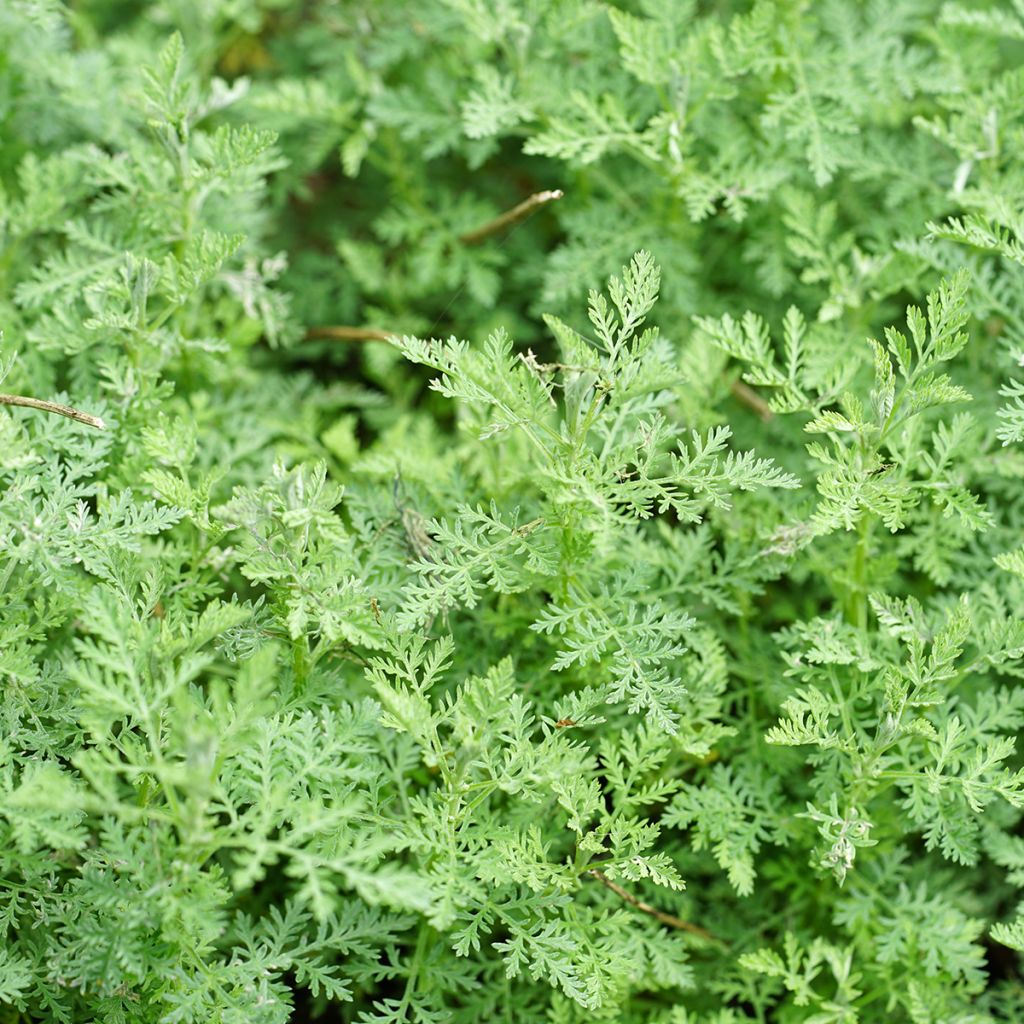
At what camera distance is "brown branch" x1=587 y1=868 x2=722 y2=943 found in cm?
213

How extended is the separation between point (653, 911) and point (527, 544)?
0.82 meters

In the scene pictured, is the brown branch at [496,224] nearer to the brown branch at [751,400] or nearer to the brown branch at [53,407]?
the brown branch at [751,400]

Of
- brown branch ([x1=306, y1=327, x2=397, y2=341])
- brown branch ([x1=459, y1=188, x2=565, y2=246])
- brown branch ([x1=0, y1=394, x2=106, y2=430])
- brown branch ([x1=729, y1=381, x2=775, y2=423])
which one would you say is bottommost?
brown branch ([x1=306, y1=327, x2=397, y2=341])

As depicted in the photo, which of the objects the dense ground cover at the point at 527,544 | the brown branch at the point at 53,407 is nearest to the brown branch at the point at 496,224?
the dense ground cover at the point at 527,544

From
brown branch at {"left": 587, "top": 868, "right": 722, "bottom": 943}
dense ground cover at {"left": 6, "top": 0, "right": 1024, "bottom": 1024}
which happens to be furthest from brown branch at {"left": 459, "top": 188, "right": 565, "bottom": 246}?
brown branch at {"left": 587, "top": 868, "right": 722, "bottom": 943}

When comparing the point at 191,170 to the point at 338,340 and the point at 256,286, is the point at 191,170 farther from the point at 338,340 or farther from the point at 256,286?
the point at 338,340

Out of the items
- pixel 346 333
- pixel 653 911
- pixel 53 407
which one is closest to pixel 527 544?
pixel 653 911

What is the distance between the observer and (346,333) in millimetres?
3062

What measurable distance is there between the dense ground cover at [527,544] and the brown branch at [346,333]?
3cm

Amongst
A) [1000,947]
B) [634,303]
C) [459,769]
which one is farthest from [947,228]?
[1000,947]

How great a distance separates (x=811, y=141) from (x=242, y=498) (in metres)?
1.59

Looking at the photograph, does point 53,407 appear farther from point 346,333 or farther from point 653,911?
point 653,911

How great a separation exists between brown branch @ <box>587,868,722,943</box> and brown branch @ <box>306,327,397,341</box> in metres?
1.53

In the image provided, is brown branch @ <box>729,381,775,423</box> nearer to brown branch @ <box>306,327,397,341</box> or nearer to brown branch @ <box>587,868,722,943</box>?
brown branch @ <box>306,327,397,341</box>
